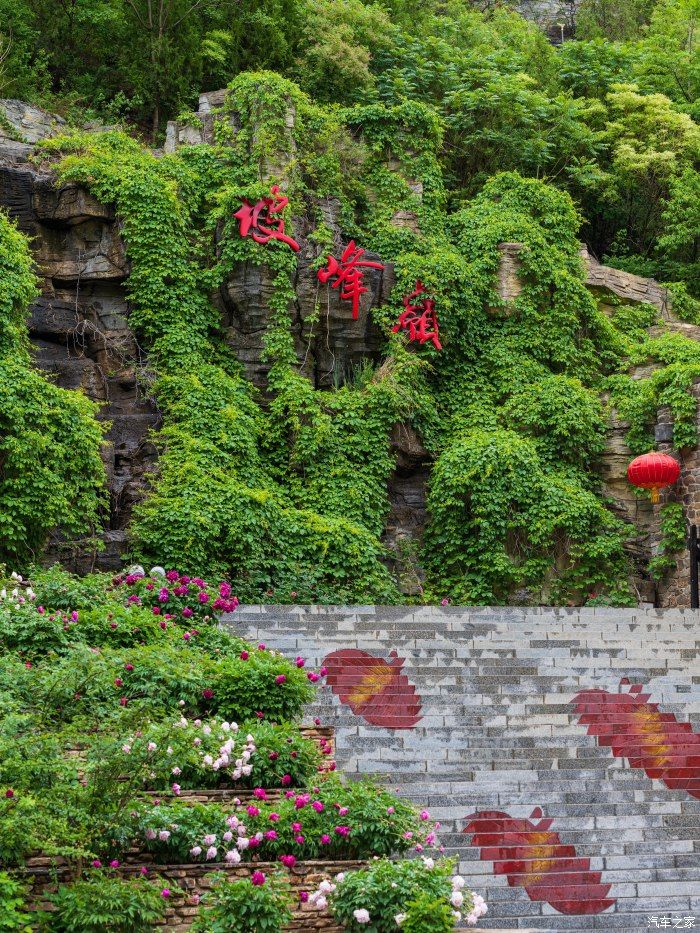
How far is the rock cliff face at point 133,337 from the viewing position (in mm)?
18688

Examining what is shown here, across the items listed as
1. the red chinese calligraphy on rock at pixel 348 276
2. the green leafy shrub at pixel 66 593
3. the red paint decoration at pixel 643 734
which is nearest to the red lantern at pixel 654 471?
the red chinese calligraphy on rock at pixel 348 276

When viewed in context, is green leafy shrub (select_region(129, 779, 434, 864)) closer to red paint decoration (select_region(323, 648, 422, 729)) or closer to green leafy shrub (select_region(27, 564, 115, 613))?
red paint decoration (select_region(323, 648, 422, 729))

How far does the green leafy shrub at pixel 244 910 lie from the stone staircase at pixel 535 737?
2.12 metres

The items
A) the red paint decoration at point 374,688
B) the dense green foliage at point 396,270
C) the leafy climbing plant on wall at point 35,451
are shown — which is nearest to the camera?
the red paint decoration at point 374,688

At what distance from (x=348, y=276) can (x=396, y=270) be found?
1066 millimetres

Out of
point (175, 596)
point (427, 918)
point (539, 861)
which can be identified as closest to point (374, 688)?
point (175, 596)

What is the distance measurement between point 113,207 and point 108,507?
560 centimetres

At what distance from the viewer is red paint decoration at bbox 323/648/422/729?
37.0 ft

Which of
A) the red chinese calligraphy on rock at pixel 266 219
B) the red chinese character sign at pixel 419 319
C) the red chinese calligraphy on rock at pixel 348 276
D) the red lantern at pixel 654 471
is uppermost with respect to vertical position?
→ the red chinese calligraphy on rock at pixel 266 219

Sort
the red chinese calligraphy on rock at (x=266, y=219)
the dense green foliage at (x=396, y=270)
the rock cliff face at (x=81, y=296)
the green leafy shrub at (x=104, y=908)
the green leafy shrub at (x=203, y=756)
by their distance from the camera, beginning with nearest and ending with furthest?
the green leafy shrub at (x=104, y=908)
the green leafy shrub at (x=203, y=756)
the dense green foliage at (x=396, y=270)
the rock cliff face at (x=81, y=296)
the red chinese calligraphy on rock at (x=266, y=219)

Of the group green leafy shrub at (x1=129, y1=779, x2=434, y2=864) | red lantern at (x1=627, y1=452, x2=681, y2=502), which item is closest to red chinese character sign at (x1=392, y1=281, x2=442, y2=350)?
red lantern at (x1=627, y1=452, x2=681, y2=502)

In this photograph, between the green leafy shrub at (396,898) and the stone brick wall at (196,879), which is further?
the stone brick wall at (196,879)

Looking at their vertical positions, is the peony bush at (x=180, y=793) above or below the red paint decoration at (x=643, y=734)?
above

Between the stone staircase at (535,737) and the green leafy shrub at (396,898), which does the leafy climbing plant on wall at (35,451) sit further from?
the green leafy shrub at (396,898)
